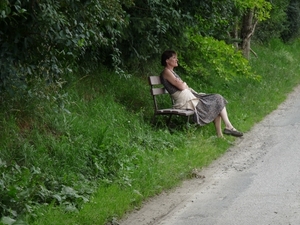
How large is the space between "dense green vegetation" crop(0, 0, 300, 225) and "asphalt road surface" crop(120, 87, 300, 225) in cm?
26

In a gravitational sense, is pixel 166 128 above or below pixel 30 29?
below

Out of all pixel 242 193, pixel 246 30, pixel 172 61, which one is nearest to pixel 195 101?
pixel 172 61

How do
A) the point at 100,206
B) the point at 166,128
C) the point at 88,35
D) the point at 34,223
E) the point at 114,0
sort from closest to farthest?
the point at 34,223
the point at 100,206
the point at 88,35
the point at 114,0
the point at 166,128

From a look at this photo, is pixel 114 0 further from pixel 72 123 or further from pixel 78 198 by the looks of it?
pixel 78 198

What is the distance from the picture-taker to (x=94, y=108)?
39.8 feet

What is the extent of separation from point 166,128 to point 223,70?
292cm

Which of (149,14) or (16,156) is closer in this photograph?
(16,156)

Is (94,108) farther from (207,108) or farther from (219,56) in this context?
(219,56)

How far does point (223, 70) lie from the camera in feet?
49.3

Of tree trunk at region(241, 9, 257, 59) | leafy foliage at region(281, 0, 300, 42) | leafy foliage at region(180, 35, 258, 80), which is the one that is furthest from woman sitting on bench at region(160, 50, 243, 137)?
leafy foliage at region(281, 0, 300, 42)

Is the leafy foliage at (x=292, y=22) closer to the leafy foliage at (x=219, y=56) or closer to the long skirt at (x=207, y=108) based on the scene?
the leafy foliage at (x=219, y=56)

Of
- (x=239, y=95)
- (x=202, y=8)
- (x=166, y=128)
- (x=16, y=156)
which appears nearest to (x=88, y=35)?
(x=16, y=156)

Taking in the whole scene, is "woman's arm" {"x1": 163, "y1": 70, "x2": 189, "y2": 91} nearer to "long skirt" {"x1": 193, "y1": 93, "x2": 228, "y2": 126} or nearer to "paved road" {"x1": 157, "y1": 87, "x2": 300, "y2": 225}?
"long skirt" {"x1": 193, "y1": 93, "x2": 228, "y2": 126}

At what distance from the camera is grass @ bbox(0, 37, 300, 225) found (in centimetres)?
806
